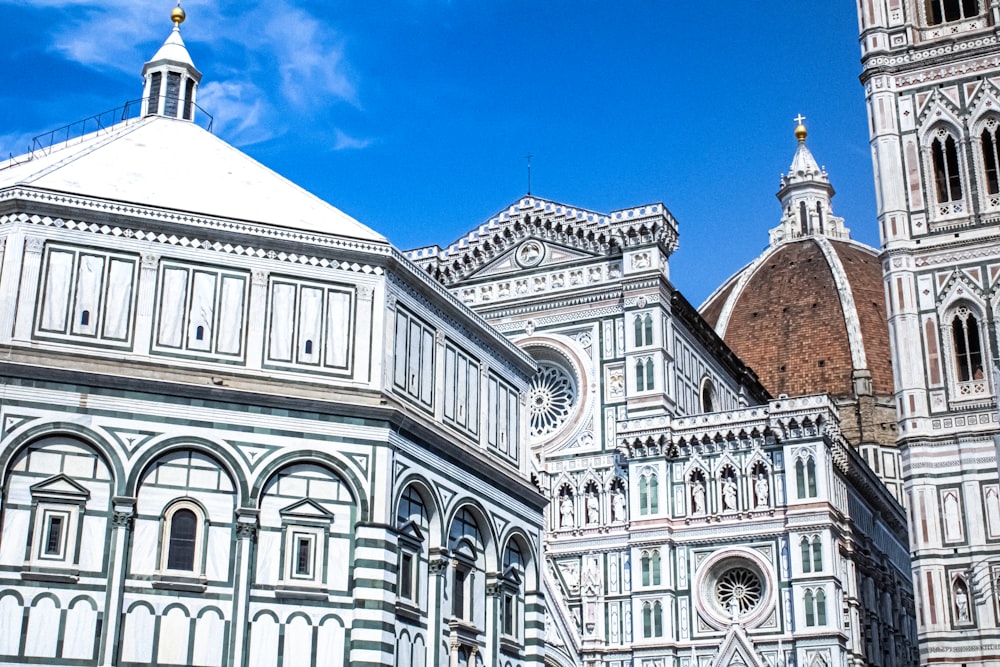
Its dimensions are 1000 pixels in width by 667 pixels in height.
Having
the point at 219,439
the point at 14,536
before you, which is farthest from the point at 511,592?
the point at 14,536

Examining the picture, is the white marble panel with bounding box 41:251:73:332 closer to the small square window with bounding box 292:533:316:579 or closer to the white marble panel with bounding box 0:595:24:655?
the white marble panel with bounding box 0:595:24:655

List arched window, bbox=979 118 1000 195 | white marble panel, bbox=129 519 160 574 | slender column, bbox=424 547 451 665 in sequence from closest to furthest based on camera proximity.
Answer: white marble panel, bbox=129 519 160 574, slender column, bbox=424 547 451 665, arched window, bbox=979 118 1000 195

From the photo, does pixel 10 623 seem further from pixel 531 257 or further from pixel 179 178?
pixel 531 257

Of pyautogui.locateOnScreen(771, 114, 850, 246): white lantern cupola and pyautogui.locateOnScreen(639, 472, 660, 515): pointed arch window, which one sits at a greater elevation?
pyautogui.locateOnScreen(771, 114, 850, 246): white lantern cupola

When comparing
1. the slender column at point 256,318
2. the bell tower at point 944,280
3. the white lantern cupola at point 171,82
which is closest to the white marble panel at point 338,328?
the slender column at point 256,318

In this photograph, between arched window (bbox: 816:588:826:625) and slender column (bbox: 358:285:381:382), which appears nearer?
slender column (bbox: 358:285:381:382)

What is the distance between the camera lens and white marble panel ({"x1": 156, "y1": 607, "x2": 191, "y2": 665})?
71.4 feet

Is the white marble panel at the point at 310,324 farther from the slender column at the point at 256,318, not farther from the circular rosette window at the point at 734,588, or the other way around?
the circular rosette window at the point at 734,588

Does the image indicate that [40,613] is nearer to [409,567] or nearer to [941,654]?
[409,567]

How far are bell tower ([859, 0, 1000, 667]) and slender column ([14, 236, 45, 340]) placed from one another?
91.4 ft

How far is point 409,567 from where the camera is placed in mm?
24531

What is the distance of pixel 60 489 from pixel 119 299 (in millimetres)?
3624

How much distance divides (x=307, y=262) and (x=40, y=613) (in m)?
7.85

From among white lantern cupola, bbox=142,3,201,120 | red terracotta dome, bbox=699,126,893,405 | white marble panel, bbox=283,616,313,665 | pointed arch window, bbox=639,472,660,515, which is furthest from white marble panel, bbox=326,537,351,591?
red terracotta dome, bbox=699,126,893,405
